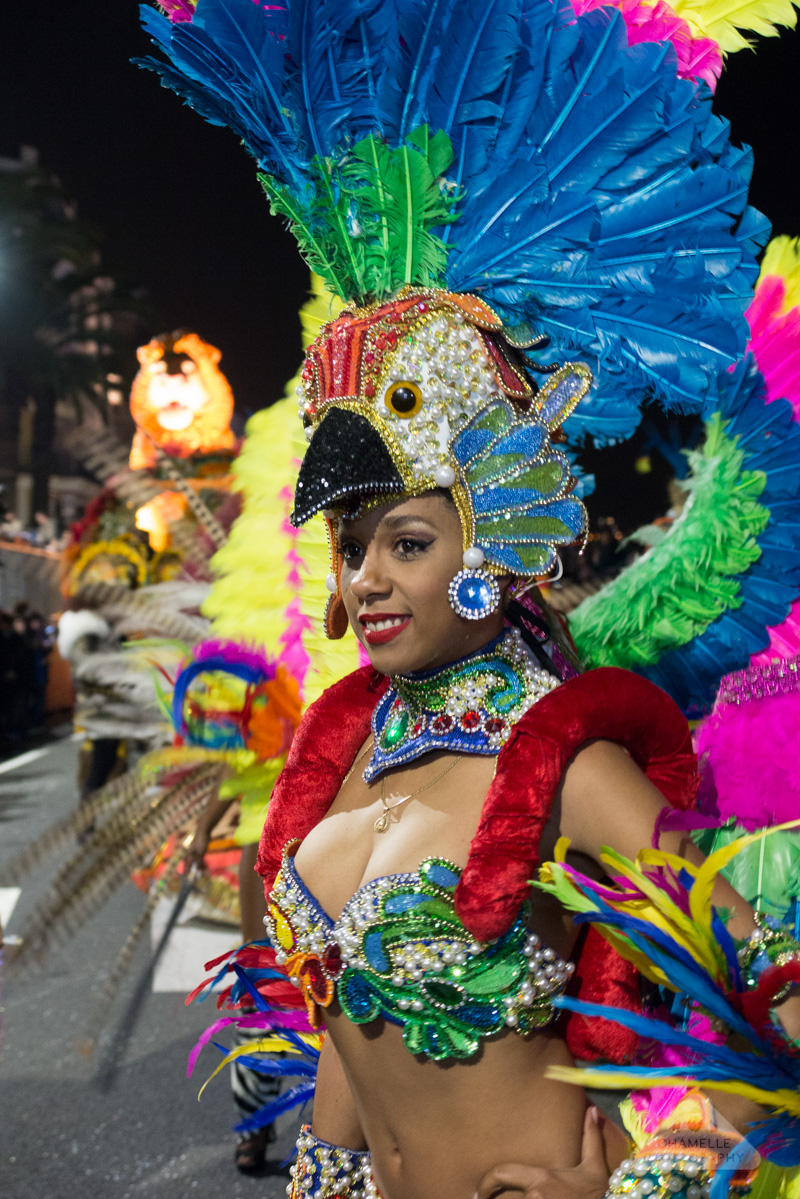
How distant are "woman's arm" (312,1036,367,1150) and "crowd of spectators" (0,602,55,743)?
8.99m

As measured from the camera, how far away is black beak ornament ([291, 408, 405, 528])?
126cm

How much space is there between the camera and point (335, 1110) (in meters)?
1.45

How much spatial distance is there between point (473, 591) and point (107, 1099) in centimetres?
287

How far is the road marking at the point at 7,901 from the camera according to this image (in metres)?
4.65

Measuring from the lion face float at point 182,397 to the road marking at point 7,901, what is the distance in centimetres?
212

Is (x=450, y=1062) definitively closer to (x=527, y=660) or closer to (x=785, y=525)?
(x=527, y=660)

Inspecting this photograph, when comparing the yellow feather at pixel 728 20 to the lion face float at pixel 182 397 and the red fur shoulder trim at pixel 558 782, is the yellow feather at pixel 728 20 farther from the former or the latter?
the lion face float at pixel 182 397

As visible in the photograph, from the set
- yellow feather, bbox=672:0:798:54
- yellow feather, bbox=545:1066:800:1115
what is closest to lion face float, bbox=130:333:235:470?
yellow feather, bbox=672:0:798:54

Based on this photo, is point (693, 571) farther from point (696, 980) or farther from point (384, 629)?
point (696, 980)

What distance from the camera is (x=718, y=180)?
1323mm

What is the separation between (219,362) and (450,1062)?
13.8 ft

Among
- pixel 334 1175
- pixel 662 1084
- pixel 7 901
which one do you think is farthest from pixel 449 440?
pixel 7 901

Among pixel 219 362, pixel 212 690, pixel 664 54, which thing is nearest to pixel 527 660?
pixel 664 54

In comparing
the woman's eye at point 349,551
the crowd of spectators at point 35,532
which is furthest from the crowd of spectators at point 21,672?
the woman's eye at point 349,551
